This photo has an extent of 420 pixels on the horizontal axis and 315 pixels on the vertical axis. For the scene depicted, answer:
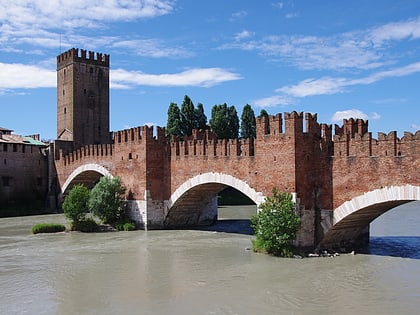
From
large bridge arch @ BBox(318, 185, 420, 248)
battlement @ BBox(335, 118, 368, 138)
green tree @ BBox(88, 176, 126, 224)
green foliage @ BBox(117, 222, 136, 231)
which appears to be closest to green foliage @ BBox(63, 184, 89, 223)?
green tree @ BBox(88, 176, 126, 224)

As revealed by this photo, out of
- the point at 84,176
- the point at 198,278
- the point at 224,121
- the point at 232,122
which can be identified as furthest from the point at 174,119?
the point at 198,278

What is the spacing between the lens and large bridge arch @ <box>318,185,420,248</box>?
46.4 ft

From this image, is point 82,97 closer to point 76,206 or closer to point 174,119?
point 174,119

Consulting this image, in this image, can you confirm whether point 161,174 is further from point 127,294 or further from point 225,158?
point 127,294

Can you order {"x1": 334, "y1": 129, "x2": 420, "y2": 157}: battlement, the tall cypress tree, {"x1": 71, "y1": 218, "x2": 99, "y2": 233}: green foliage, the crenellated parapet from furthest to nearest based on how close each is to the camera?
the tall cypress tree → the crenellated parapet → {"x1": 71, "y1": 218, "x2": 99, "y2": 233}: green foliage → {"x1": 334, "y1": 129, "x2": 420, "y2": 157}: battlement

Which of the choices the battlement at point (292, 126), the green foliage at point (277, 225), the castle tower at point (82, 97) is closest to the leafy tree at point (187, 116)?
the castle tower at point (82, 97)

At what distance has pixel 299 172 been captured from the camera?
1642 cm

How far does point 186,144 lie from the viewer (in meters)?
23.0

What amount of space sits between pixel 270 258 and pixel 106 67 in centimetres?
3455

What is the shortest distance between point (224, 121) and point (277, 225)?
90.5 feet

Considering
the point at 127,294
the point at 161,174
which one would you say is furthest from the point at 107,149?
the point at 127,294

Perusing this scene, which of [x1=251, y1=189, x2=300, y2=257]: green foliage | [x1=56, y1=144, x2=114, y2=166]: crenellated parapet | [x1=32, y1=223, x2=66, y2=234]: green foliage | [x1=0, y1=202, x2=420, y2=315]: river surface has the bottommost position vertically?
[x1=0, y1=202, x2=420, y2=315]: river surface

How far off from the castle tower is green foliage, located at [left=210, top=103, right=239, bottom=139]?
33.5 ft

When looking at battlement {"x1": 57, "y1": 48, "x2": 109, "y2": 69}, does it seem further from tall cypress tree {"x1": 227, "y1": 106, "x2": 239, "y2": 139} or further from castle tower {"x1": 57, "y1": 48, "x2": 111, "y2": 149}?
tall cypress tree {"x1": 227, "y1": 106, "x2": 239, "y2": 139}
